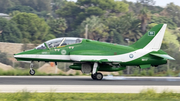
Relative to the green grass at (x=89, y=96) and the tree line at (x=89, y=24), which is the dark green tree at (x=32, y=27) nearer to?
the tree line at (x=89, y=24)

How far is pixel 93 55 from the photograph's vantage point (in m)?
22.8

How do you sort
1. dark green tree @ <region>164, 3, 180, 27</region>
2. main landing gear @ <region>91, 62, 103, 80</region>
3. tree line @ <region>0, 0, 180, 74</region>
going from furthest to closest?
dark green tree @ <region>164, 3, 180, 27</region>
tree line @ <region>0, 0, 180, 74</region>
main landing gear @ <region>91, 62, 103, 80</region>

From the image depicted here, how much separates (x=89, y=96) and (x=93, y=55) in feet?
28.3

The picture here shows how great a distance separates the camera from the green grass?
13539 millimetres

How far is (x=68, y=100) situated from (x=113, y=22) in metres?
81.1

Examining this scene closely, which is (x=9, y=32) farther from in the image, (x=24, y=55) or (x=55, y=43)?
(x=55, y=43)

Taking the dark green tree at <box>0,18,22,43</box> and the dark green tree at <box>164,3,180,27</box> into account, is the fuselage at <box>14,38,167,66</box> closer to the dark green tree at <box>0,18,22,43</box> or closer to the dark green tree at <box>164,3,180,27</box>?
the dark green tree at <box>0,18,22,43</box>

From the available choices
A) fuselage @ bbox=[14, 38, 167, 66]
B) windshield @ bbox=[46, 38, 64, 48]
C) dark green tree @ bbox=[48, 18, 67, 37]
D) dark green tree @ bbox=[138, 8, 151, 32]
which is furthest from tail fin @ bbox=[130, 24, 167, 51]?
dark green tree @ bbox=[48, 18, 67, 37]

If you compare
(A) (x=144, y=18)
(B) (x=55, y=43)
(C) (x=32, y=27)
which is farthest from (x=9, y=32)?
(B) (x=55, y=43)

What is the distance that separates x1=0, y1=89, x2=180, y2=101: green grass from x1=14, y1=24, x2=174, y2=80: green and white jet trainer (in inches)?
306

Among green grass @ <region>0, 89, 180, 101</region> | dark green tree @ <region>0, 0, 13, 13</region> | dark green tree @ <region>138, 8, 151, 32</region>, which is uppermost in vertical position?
dark green tree @ <region>0, 0, 13, 13</region>

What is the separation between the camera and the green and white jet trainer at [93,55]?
Answer: 22.8m

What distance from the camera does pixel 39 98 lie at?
13.7 metres

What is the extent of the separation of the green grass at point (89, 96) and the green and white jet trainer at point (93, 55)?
7.77 metres
